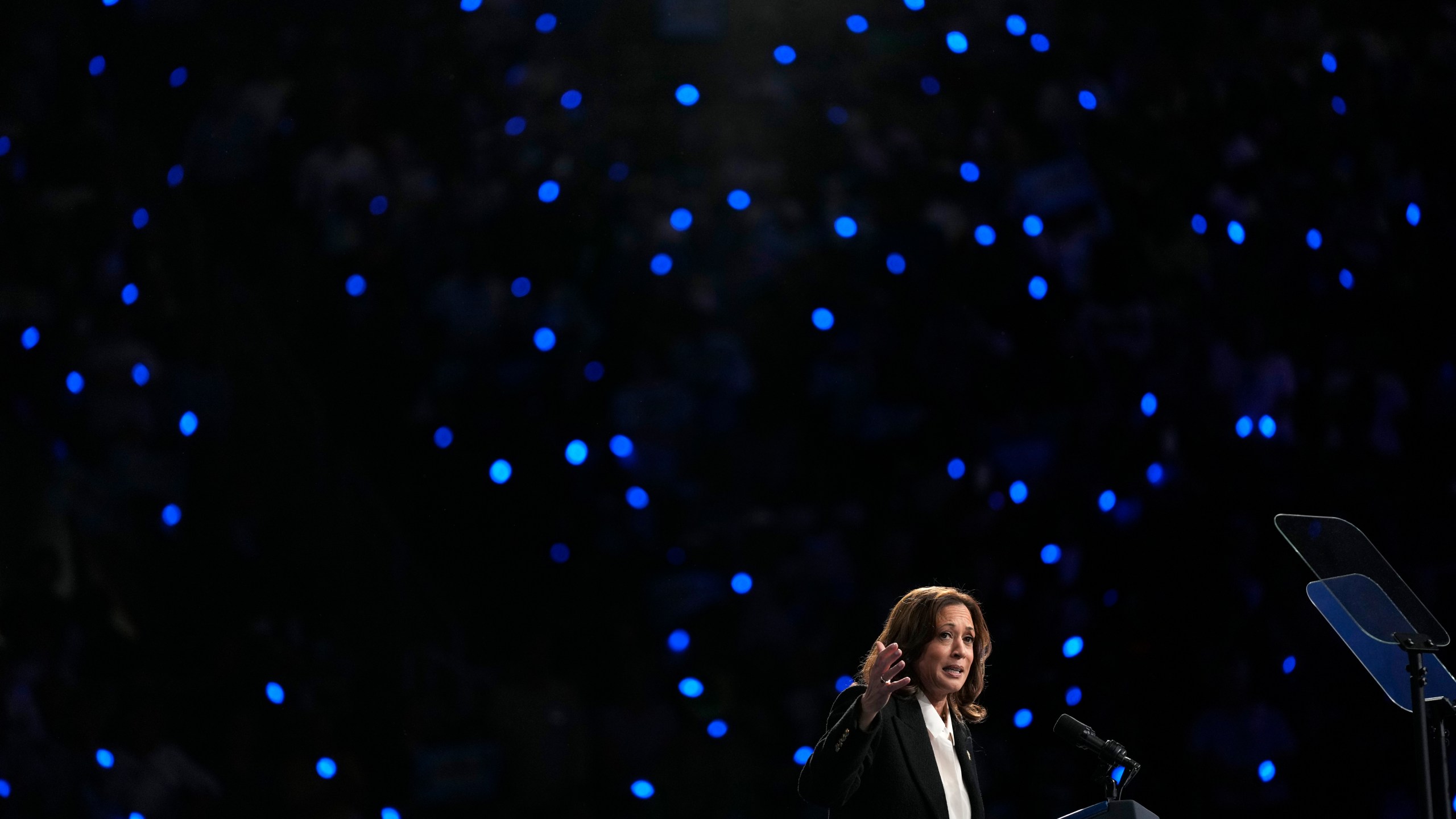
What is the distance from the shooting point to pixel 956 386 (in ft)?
8.80

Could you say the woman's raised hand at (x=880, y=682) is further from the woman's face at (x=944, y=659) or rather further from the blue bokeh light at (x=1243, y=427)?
the blue bokeh light at (x=1243, y=427)

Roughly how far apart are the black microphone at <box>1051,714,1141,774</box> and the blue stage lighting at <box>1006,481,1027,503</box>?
0.76 m

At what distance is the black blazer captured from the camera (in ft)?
6.28

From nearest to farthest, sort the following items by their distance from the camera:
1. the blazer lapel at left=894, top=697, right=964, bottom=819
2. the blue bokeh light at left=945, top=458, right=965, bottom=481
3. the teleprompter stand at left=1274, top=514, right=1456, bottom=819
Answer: the blazer lapel at left=894, top=697, right=964, bottom=819, the teleprompter stand at left=1274, top=514, right=1456, bottom=819, the blue bokeh light at left=945, top=458, right=965, bottom=481

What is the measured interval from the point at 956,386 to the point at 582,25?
3.35 ft

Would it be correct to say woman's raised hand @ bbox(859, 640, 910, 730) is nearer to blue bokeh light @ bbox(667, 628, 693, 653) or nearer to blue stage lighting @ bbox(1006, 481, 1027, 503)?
blue bokeh light @ bbox(667, 628, 693, 653)

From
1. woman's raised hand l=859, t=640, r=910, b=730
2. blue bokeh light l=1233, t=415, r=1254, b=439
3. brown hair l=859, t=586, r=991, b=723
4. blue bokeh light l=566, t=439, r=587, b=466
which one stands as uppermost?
blue bokeh light l=1233, t=415, r=1254, b=439

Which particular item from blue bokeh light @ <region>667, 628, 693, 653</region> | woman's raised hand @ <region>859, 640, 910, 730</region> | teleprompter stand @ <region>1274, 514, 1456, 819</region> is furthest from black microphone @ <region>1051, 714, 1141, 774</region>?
blue bokeh light @ <region>667, 628, 693, 653</region>

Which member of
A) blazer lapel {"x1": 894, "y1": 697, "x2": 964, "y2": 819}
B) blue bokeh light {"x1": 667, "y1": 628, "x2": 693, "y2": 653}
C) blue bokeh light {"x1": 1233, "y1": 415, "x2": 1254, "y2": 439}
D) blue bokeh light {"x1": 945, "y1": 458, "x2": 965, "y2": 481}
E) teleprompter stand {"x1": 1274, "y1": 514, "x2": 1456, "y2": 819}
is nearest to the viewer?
blazer lapel {"x1": 894, "y1": 697, "x2": 964, "y2": 819}

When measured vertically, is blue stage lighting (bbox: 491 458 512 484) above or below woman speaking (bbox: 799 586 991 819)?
above

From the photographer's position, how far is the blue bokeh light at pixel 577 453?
8.50 ft

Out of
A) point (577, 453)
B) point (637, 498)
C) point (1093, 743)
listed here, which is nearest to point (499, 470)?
point (577, 453)

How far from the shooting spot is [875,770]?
195 centimetres

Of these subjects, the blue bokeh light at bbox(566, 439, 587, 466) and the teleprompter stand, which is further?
the blue bokeh light at bbox(566, 439, 587, 466)
